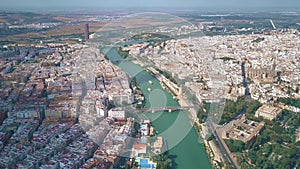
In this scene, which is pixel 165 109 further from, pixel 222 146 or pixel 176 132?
pixel 222 146

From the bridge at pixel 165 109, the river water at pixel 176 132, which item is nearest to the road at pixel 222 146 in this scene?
the river water at pixel 176 132

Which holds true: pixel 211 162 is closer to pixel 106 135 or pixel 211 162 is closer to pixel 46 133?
pixel 106 135

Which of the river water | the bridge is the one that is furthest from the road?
the bridge

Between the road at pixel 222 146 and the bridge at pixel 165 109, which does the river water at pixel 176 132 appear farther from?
the road at pixel 222 146

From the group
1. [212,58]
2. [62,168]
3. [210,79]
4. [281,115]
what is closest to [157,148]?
[62,168]

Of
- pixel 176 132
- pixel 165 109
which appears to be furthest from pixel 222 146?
pixel 165 109

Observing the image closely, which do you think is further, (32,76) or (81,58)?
(81,58)

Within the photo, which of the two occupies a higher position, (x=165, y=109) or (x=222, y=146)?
(x=165, y=109)

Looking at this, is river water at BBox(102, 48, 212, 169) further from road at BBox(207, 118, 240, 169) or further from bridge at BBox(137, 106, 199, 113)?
road at BBox(207, 118, 240, 169)
